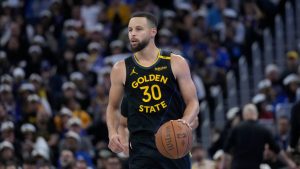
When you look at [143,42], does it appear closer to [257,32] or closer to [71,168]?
[71,168]

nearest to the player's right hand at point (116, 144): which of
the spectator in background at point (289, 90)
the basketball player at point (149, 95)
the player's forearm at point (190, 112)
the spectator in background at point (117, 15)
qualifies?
the basketball player at point (149, 95)

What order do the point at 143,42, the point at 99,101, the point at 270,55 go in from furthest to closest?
the point at 270,55 → the point at 99,101 → the point at 143,42

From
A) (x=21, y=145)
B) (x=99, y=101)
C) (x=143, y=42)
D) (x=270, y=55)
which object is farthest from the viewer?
(x=270, y=55)

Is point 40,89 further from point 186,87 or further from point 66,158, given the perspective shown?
point 186,87

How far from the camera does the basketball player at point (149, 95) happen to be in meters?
9.96

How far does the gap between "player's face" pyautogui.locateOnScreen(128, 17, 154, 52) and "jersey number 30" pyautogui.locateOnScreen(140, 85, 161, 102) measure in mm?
398

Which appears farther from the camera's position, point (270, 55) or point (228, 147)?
point (270, 55)

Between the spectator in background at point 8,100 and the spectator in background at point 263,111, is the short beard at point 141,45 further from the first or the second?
the spectator in background at point 8,100

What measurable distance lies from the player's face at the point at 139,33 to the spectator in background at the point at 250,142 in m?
5.61

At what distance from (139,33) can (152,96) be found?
636mm

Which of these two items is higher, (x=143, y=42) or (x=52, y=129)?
(x=143, y=42)

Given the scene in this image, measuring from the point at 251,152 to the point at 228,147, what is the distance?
15.6 inches

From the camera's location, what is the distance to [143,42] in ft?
32.9

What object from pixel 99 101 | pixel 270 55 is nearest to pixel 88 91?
pixel 99 101
